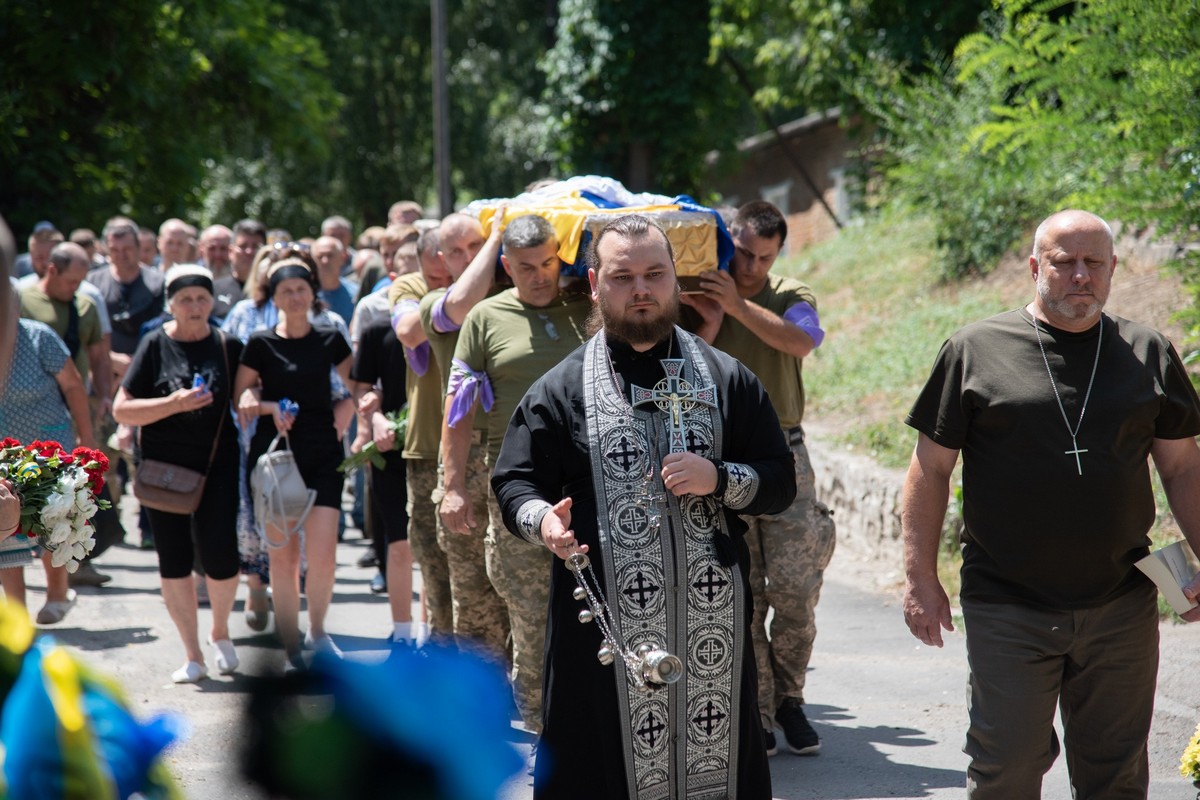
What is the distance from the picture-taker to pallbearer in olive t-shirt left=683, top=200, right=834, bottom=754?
546 cm

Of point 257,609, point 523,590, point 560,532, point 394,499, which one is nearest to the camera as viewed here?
point 560,532

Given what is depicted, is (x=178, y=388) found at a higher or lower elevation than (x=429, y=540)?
higher

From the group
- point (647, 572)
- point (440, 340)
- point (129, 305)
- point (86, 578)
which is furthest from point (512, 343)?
point (129, 305)

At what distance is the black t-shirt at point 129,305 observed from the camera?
34.0ft

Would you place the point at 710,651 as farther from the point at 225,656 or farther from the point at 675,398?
the point at 225,656

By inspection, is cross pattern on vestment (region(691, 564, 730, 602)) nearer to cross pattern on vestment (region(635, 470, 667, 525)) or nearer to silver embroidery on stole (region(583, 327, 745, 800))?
silver embroidery on stole (region(583, 327, 745, 800))

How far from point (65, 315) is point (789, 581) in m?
5.69

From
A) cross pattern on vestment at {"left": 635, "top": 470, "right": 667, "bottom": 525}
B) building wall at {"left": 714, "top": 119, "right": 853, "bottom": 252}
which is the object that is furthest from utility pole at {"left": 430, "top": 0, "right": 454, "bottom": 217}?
cross pattern on vestment at {"left": 635, "top": 470, "right": 667, "bottom": 525}

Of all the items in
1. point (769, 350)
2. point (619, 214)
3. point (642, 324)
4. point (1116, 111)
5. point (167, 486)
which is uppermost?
point (1116, 111)

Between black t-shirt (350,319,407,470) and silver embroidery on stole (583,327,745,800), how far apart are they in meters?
3.73

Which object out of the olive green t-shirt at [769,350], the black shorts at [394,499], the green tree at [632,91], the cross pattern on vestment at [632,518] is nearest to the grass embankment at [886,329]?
the olive green t-shirt at [769,350]

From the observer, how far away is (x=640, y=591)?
11.7ft

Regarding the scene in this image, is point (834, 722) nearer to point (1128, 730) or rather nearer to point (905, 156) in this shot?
point (1128, 730)

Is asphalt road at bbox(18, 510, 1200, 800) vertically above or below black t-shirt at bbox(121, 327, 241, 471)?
below
